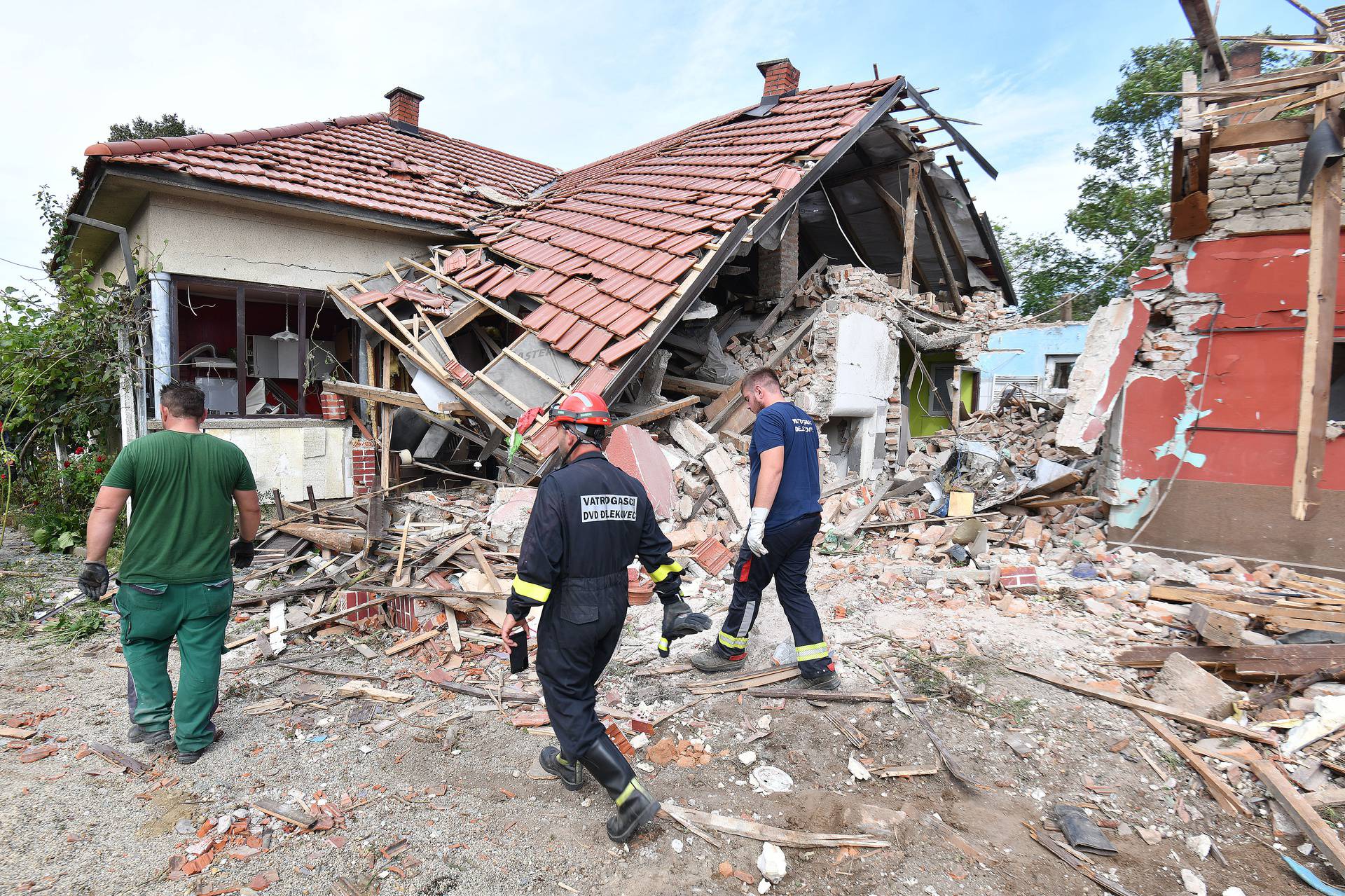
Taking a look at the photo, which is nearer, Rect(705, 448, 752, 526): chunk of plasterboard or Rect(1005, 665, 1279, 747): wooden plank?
Rect(1005, 665, 1279, 747): wooden plank

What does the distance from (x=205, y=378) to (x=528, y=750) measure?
7.10 m

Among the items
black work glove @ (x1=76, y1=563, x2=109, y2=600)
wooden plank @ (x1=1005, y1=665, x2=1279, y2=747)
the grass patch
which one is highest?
black work glove @ (x1=76, y1=563, x2=109, y2=600)

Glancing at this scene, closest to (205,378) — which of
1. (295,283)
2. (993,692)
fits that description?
(295,283)

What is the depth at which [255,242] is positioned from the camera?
7371 mm

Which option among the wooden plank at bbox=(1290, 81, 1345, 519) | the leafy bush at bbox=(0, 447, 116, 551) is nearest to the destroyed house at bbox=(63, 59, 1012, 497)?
the leafy bush at bbox=(0, 447, 116, 551)

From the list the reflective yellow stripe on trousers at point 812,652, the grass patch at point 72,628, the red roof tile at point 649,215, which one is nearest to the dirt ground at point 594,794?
the reflective yellow stripe on trousers at point 812,652

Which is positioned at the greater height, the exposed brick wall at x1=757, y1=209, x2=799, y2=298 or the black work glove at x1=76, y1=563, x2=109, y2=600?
the exposed brick wall at x1=757, y1=209, x2=799, y2=298

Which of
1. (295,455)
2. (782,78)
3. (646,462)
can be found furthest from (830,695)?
(782,78)

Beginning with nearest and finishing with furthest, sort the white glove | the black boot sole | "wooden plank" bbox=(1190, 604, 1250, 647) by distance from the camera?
the black boot sole < the white glove < "wooden plank" bbox=(1190, 604, 1250, 647)

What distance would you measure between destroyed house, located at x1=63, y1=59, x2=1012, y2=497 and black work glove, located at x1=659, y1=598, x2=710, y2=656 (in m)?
2.71

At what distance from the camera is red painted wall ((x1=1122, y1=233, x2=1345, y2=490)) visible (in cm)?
627

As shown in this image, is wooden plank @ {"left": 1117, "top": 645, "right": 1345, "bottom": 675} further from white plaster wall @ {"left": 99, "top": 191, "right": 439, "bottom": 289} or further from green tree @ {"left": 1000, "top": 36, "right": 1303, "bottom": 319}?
green tree @ {"left": 1000, "top": 36, "right": 1303, "bottom": 319}

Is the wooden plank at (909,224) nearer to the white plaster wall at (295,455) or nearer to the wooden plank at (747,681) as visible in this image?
the wooden plank at (747,681)

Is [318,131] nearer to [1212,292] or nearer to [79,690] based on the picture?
[79,690]
